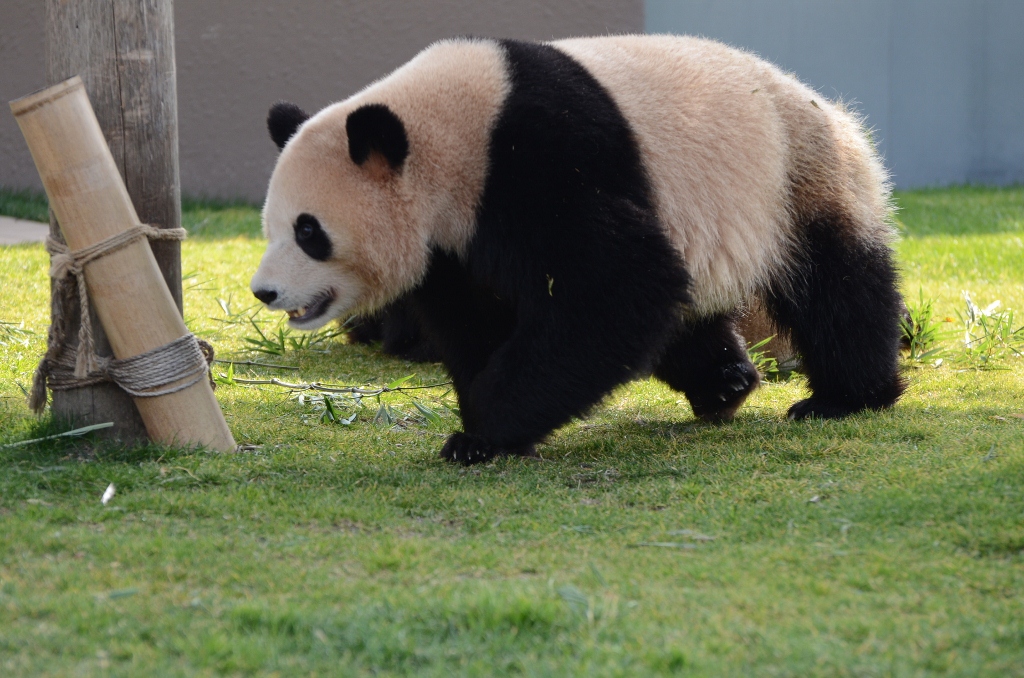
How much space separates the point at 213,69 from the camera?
1061cm

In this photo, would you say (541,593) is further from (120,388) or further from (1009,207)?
(1009,207)

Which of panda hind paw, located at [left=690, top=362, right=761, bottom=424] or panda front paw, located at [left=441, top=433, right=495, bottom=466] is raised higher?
panda front paw, located at [left=441, top=433, right=495, bottom=466]

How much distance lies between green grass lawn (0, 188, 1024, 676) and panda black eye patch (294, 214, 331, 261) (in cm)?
67

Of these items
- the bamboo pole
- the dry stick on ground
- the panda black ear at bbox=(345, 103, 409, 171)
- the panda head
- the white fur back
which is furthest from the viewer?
the dry stick on ground

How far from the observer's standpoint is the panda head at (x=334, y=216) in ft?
11.5

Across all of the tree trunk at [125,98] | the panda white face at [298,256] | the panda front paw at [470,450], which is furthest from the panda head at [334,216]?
the panda front paw at [470,450]

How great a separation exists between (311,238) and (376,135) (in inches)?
15.8

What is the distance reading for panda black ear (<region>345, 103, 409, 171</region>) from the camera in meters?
3.39

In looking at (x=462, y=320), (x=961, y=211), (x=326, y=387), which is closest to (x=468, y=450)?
(x=462, y=320)

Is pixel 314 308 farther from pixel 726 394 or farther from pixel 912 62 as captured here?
pixel 912 62

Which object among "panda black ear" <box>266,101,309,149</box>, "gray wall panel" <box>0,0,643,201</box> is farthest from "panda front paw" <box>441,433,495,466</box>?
"gray wall panel" <box>0,0,643,201</box>

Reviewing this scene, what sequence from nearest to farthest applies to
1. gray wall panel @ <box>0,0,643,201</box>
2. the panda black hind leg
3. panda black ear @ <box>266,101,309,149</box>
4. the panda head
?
the panda head
panda black ear @ <box>266,101,309,149</box>
the panda black hind leg
gray wall panel @ <box>0,0,643,201</box>

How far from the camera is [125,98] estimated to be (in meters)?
3.52

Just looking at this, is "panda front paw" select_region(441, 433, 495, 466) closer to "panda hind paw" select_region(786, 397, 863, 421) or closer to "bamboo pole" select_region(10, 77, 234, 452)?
"bamboo pole" select_region(10, 77, 234, 452)
